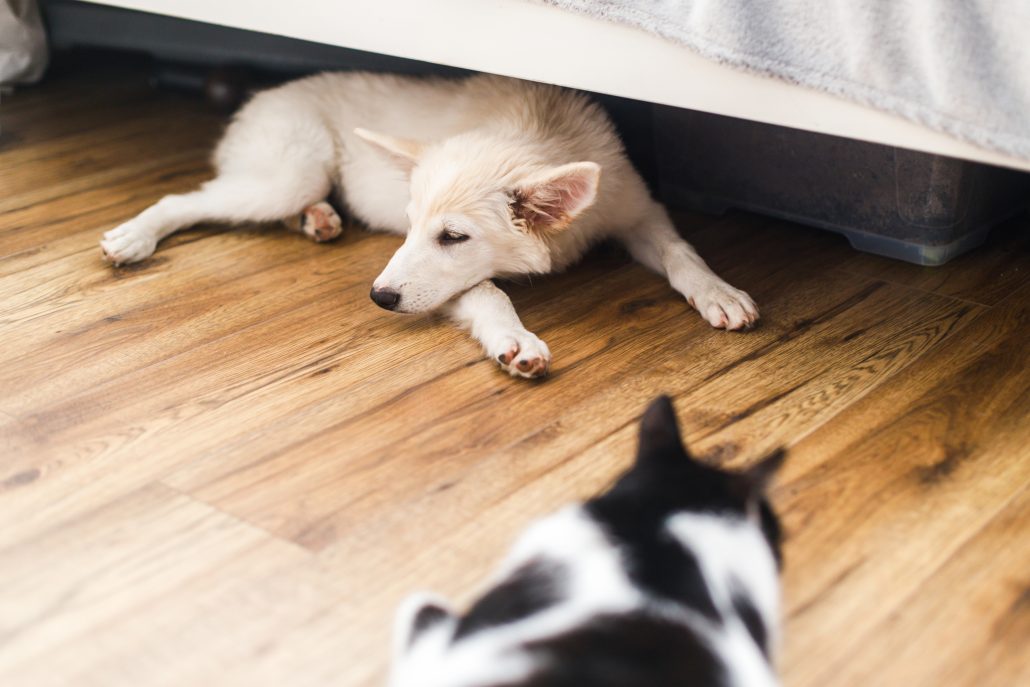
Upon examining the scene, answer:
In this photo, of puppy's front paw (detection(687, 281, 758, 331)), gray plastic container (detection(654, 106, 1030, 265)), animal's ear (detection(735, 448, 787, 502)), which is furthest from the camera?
gray plastic container (detection(654, 106, 1030, 265))

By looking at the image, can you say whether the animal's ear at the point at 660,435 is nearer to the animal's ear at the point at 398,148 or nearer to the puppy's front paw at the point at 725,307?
the puppy's front paw at the point at 725,307

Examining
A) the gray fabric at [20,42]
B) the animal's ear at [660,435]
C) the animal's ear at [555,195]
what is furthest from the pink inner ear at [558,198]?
the gray fabric at [20,42]

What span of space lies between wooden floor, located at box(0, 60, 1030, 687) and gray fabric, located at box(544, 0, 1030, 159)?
469 mm

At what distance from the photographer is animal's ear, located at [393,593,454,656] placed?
38.5 inches

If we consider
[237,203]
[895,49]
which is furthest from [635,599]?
[237,203]

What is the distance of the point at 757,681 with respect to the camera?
0.84m

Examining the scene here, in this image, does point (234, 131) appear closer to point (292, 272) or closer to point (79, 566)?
point (292, 272)

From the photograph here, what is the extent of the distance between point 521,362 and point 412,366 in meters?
0.23

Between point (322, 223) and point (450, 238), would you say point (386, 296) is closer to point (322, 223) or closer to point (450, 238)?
point (450, 238)

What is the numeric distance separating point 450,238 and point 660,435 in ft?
3.02

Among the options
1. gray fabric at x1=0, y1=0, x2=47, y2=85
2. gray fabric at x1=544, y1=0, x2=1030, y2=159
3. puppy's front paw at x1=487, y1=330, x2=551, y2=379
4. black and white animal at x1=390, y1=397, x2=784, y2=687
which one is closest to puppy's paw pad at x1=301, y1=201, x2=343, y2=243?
puppy's front paw at x1=487, y1=330, x2=551, y2=379

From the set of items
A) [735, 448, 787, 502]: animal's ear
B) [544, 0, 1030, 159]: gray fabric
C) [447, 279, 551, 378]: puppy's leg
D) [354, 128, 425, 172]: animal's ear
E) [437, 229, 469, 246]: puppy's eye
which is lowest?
[447, 279, 551, 378]: puppy's leg

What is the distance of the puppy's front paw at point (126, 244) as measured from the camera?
2.19 m

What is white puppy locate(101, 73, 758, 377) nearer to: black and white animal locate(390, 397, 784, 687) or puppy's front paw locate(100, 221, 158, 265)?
puppy's front paw locate(100, 221, 158, 265)
